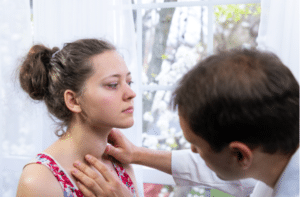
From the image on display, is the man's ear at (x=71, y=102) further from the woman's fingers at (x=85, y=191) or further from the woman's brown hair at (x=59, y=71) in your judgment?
the woman's fingers at (x=85, y=191)

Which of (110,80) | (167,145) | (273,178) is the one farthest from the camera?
(167,145)

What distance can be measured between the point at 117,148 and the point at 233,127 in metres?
0.61

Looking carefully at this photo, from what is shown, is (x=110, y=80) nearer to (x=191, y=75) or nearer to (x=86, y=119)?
(x=86, y=119)

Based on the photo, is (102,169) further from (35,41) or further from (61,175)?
(35,41)

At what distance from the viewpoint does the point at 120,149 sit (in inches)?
45.9

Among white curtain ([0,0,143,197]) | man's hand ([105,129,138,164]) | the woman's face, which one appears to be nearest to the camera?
the woman's face

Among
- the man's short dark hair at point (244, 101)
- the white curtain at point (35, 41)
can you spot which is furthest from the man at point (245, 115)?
the white curtain at point (35, 41)

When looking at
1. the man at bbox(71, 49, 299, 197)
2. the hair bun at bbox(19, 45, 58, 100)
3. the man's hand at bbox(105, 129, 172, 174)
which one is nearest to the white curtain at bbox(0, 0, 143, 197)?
the man's hand at bbox(105, 129, 172, 174)

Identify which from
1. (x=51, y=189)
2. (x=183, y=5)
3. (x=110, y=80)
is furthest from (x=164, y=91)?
(x=51, y=189)

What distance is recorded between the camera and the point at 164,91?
5.80ft

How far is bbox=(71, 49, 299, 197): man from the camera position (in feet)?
2.14

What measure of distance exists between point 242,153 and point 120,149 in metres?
0.59

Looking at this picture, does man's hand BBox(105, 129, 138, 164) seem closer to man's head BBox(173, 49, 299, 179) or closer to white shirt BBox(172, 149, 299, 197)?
white shirt BBox(172, 149, 299, 197)

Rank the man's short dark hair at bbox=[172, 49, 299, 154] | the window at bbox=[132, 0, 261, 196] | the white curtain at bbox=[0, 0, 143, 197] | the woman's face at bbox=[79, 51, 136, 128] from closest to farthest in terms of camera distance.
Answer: the man's short dark hair at bbox=[172, 49, 299, 154]
the woman's face at bbox=[79, 51, 136, 128]
the white curtain at bbox=[0, 0, 143, 197]
the window at bbox=[132, 0, 261, 196]
